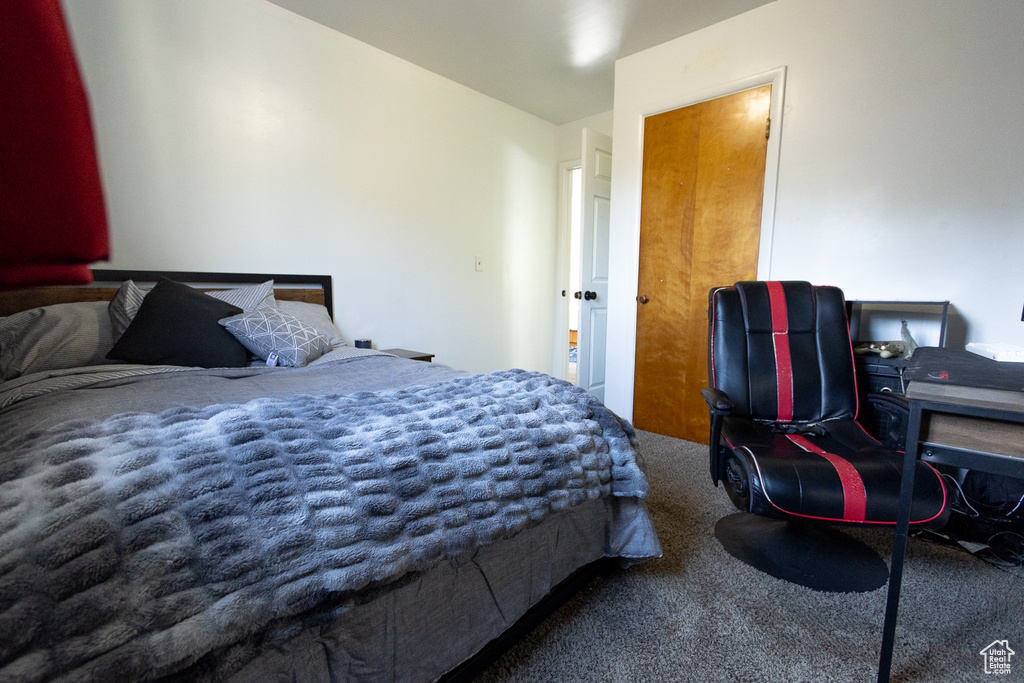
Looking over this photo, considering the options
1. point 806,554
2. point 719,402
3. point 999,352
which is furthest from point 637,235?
point 806,554

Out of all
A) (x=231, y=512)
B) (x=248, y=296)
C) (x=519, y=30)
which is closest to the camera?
(x=231, y=512)

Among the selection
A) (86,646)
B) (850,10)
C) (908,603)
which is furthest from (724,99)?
(86,646)

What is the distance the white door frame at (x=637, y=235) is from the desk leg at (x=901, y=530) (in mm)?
1846

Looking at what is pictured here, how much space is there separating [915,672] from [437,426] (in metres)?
1.44

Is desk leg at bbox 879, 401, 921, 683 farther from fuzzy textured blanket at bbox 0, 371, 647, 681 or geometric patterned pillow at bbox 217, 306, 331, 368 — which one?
geometric patterned pillow at bbox 217, 306, 331, 368

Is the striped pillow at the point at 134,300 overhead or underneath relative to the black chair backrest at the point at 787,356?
overhead

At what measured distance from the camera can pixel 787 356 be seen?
182 centimetres

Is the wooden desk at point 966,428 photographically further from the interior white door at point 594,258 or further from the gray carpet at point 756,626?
the interior white door at point 594,258

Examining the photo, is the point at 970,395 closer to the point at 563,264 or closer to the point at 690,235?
the point at 690,235

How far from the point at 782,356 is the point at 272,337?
2.25 meters

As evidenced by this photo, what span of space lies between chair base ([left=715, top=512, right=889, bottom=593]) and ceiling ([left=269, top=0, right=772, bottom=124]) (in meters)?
2.77

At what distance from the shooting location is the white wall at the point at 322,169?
84.0 inches

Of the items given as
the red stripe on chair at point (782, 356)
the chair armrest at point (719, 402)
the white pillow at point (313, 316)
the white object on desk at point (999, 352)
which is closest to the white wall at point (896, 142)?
the white object on desk at point (999, 352)

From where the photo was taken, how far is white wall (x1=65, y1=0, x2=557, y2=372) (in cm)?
213
